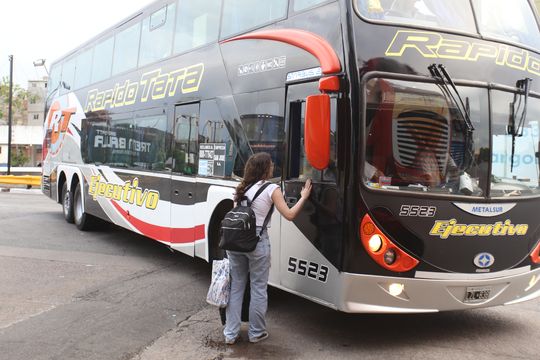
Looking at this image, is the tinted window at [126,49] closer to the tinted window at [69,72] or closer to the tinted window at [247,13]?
the tinted window at [69,72]

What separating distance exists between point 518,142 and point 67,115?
10772mm

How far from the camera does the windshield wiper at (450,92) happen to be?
182 inches

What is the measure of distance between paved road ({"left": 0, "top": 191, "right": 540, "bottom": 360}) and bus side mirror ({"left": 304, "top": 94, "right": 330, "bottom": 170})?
5.65ft

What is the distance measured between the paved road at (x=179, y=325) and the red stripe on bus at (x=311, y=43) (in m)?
Answer: 2.53

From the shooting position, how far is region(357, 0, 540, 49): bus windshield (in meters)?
4.74

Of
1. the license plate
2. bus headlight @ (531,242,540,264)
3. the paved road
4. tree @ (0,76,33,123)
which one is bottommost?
the paved road

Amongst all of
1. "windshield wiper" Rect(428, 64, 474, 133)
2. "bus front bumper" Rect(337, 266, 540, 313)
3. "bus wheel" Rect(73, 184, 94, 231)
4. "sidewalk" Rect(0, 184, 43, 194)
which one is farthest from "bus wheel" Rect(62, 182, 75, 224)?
"sidewalk" Rect(0, 184, 43, 194)

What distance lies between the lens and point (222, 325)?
5469 mm

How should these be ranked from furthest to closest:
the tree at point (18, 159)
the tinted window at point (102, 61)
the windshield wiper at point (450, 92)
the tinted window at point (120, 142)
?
the tree at point (18, 159), the tinted window at point (102, 61), the tinted window at point (120, 142), the windshield wiper at point (450, 92)

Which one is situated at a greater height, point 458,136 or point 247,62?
point 247,62

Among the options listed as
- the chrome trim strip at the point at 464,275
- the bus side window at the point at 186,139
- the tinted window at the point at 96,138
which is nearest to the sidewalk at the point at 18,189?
the tinted window at the point at 96,138

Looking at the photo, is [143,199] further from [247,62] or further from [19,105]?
[19,105]

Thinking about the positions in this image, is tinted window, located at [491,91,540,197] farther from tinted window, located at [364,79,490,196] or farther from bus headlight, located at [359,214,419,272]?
bus headlight, located at [359,214,419,272]

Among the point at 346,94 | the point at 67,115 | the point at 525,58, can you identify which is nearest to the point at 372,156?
the point at 346,94
